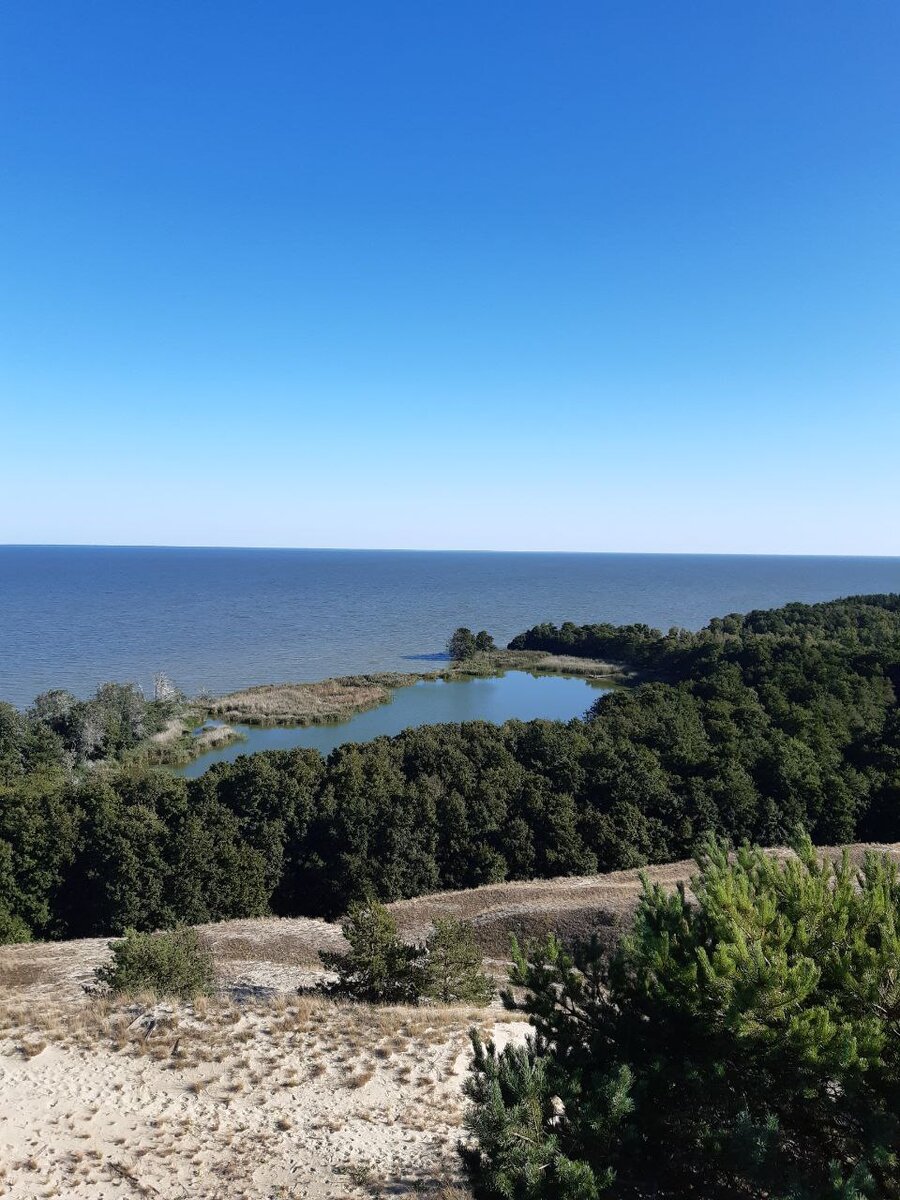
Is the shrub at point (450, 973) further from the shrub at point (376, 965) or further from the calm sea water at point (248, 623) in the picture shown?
the calm sea water at point (248, 623)

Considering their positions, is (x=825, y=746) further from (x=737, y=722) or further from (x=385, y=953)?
(x=385, y=953)

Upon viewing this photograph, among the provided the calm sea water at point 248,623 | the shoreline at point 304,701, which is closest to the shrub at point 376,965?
the shoreline at point 304,701

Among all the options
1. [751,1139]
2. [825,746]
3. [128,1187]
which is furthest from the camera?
[825,746]

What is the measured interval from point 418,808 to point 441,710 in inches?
1329

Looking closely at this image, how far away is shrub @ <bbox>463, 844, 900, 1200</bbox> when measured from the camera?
726 cm

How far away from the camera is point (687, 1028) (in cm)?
851

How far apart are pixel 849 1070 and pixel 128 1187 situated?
35.5 ft

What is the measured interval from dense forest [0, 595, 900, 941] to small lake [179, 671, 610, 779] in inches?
448

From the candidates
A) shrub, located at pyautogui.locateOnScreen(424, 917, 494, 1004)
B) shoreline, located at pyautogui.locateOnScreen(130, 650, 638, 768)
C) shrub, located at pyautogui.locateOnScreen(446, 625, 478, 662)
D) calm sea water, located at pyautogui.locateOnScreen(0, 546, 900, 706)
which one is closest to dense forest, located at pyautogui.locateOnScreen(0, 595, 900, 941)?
shoreline, located at pyautogui.locateOnScreen(130, 650, 638, 768)

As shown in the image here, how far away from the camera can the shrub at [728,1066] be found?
7.26 m

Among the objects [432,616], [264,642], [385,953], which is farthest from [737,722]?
[432,616]

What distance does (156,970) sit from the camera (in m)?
16.8

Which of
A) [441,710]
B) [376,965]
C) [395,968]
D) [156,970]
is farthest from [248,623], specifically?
[376,965]

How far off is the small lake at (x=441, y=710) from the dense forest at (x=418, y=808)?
11.4m
